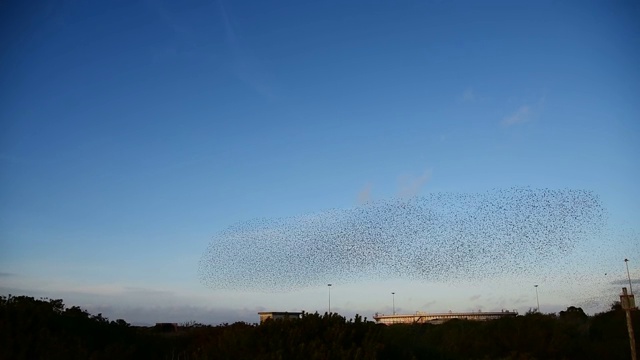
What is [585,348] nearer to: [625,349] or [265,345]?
[625,349]

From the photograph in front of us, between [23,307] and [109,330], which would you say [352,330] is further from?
[109,330]

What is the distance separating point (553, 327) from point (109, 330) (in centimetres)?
2686

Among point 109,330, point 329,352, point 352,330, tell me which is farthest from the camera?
point 109,330

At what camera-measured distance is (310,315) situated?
58.2 ft

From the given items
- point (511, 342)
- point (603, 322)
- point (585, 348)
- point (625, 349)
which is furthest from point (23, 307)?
point (603, 322)

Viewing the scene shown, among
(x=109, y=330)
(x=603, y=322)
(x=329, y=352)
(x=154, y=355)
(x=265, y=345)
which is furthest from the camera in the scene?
(x=603, y=322)

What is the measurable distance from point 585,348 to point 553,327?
8.46 feet

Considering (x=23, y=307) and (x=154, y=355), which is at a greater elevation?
(x=23, y=307)

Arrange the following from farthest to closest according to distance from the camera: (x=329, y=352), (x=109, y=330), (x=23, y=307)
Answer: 1. (x=109, y=330)
2. (x=23, y=307)
3. (x=329, y=352)

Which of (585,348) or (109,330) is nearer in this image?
(109,330)

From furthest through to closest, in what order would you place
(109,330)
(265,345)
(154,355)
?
(109,330)
(154,355)
(265,345)

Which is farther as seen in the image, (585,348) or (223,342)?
(585,348)

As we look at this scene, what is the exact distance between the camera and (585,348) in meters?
35.5

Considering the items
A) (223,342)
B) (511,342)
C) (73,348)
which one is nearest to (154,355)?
(73,348)
